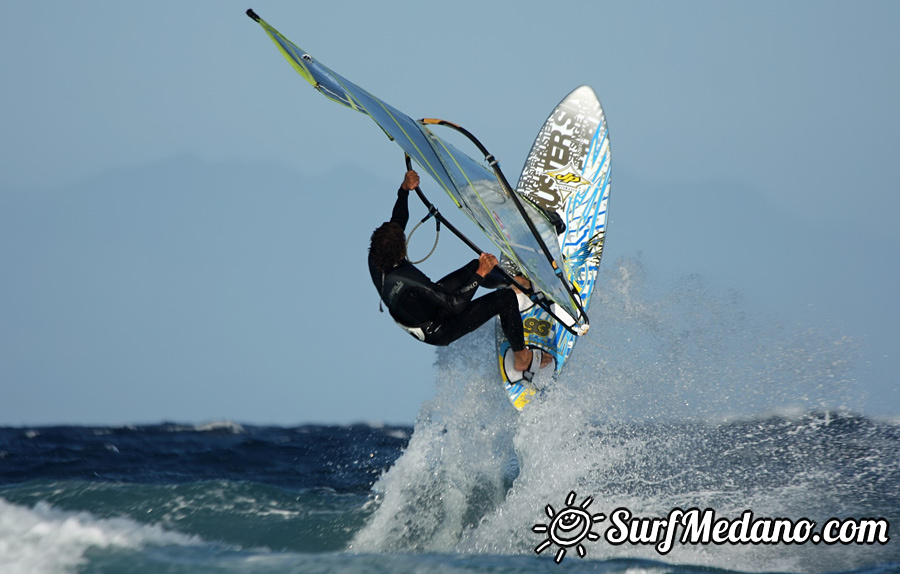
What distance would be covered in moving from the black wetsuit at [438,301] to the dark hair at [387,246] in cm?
7

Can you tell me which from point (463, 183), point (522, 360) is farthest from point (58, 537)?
point (463, 183)

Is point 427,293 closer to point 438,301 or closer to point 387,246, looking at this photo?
point 438,301

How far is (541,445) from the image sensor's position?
21.2ft

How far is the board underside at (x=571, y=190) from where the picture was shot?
702 centimetres

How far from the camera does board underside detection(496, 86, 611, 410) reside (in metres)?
7.02

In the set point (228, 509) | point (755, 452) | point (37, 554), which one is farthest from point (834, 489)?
point (37, 554)

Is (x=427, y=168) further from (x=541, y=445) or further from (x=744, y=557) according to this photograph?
(x=744, y=557)

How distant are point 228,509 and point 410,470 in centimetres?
A: 167

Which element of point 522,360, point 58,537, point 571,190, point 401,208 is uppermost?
point 401,208

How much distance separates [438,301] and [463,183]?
1058 millimetres

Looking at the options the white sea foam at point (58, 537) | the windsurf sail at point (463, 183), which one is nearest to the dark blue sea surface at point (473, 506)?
the white sea foam at point (58, 537)

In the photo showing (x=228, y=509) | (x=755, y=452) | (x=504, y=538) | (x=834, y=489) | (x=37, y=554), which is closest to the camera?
(x=37, y=554)

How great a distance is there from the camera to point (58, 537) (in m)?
5.30

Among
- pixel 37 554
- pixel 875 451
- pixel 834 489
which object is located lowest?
pixel 875 451
